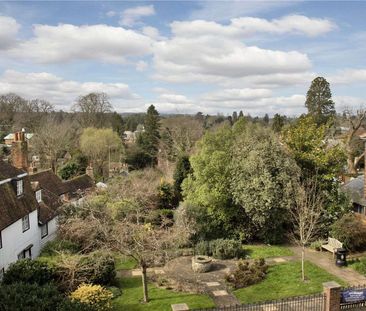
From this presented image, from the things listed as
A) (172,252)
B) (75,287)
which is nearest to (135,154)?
(172,252)

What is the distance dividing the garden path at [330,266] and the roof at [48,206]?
1622 centimetres

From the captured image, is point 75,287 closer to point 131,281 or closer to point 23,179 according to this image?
point 131,281

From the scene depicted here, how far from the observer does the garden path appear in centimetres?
1881

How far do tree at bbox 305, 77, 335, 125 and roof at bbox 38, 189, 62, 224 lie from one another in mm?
46178

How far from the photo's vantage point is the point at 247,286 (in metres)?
18.6

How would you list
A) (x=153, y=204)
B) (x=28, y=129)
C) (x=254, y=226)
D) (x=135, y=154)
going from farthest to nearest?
(x=28, y=129) → (x=135, y=154) → (x=153, y=204) → (x=254, y=226)

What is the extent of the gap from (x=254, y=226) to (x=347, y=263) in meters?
6.64

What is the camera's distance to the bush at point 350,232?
22.1 metres

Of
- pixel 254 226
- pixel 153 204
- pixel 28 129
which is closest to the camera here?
pixel 254 226

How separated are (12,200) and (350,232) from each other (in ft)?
63.9

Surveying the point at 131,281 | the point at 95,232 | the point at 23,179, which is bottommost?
the point at 131,281

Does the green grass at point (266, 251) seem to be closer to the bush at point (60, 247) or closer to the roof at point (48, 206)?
the bush at point (60, 247)

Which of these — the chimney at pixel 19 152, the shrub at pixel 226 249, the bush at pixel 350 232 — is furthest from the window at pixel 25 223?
the bush at pixel 350 232

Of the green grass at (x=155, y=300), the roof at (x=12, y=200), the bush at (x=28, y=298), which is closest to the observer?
the bush at (x=28, y=298)
